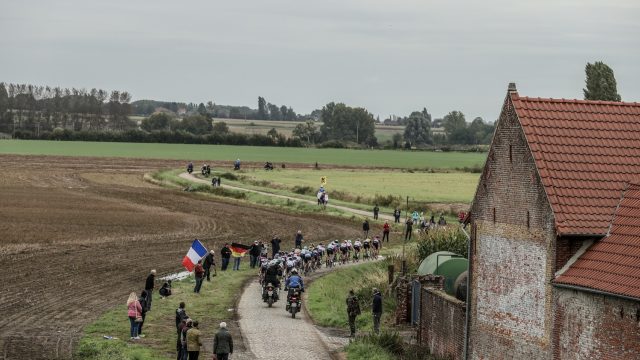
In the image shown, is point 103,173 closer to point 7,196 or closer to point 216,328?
point 7,196

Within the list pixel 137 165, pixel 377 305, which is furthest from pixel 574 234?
pixel 137 165

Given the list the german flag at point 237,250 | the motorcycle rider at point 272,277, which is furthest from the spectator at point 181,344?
the german flag at point 237,250

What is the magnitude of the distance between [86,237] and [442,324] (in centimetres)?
3131

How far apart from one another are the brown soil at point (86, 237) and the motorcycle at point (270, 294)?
16.9 ft

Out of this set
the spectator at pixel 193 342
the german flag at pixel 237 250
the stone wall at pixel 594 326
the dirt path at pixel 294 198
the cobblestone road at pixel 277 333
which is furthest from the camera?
the dirt path at pixel 294 198

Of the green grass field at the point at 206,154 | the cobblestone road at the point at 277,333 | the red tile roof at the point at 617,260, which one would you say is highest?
the red tile roof at the point at 617,260

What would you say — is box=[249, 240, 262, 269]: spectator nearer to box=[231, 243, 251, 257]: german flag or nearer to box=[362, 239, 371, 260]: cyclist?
box=[231, 243, 251, 257]: german flag

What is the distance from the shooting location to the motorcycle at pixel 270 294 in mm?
38406

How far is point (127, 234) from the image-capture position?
61000mm

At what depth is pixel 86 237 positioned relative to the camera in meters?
58.6

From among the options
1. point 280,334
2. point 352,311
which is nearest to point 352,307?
point 352,311

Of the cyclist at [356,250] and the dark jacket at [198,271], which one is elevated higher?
the dark jacket at [198,271]

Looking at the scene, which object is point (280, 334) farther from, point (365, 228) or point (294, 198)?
point (294, 198)

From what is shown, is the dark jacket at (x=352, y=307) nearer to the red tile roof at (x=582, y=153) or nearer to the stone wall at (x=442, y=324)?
the stone wall at (x=442, y=324)
